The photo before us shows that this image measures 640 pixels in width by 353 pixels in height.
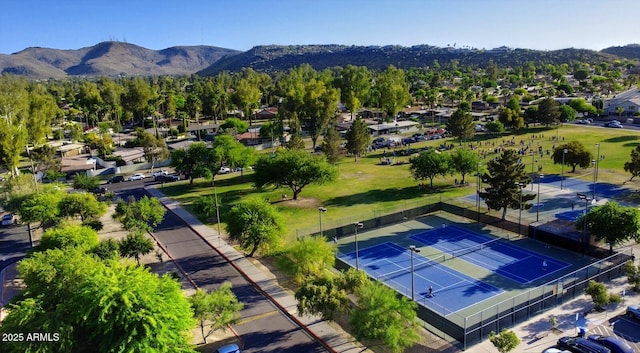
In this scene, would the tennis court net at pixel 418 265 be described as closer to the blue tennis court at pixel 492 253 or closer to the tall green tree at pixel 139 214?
the blue tennis court at pixel 492 253

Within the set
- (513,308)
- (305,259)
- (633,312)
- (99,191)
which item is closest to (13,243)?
(99,191)

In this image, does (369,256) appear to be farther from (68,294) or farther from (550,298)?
(68,294)

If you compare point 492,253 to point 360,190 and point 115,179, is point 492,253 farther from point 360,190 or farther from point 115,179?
point 115,179

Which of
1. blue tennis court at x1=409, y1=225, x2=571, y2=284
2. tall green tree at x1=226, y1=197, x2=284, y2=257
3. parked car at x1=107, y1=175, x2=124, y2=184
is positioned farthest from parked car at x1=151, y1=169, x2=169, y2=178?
blue tennis court at x1=409, y1=225, x2=571, y2=284

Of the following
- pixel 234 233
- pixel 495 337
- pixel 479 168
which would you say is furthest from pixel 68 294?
pixel 479 168

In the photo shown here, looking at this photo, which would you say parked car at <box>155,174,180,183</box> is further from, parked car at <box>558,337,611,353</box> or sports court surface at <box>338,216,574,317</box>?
parked car at <box>558,337,611,353</box>
